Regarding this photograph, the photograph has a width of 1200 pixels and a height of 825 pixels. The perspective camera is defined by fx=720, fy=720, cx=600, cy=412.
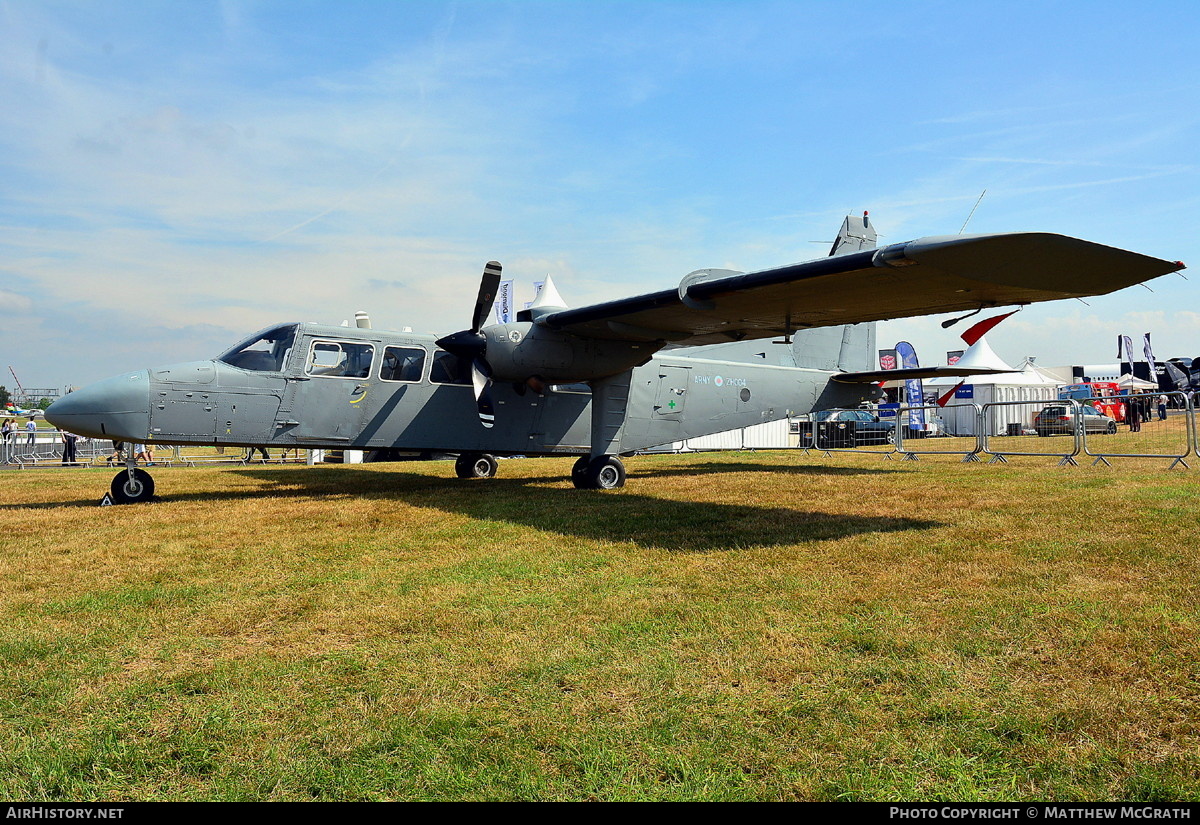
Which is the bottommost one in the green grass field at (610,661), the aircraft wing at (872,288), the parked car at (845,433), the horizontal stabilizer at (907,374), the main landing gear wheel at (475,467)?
the green grass field at (610,661)

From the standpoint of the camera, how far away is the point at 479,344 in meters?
12.0

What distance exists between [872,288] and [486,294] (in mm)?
5993

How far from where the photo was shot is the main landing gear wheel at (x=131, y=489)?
10.8 m

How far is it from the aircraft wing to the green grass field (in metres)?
2.52

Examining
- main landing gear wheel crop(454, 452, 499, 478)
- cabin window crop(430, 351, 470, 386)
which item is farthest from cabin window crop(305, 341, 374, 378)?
main landing gear wheel crop(454, 452, 499, 478)

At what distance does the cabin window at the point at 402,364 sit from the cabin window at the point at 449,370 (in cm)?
24

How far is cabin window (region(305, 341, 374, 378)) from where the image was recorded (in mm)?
11773

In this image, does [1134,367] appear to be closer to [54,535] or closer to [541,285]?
[541,285]

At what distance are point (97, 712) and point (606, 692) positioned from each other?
87.4 inches

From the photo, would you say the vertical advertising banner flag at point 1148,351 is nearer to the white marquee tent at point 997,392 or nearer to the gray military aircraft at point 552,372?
the white marquee tent at point 997,392

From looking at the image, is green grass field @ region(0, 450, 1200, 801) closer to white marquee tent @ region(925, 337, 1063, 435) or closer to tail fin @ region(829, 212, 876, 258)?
tail fin @ region(829, 212, 876, 258)

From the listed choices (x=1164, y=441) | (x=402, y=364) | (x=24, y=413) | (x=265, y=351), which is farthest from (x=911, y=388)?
(x=24, y=413)

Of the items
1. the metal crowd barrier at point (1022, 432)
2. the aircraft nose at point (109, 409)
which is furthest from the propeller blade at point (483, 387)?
the metal crowd barrier at point (1022, 432)

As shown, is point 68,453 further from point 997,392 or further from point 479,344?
point 997,392
